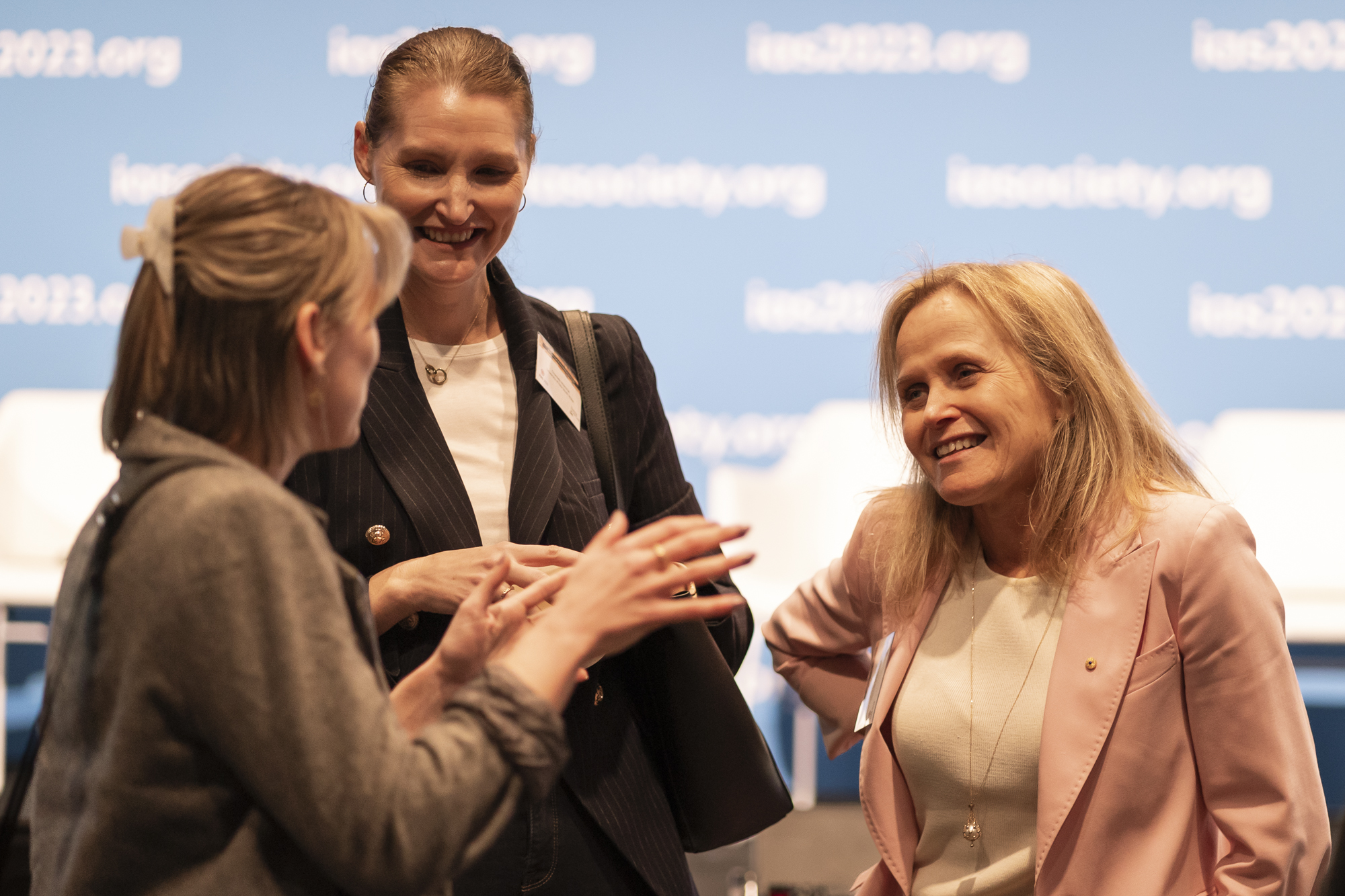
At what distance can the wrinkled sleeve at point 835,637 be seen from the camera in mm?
2055

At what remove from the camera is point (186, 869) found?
0.96m

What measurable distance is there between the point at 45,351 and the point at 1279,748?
14.0ft

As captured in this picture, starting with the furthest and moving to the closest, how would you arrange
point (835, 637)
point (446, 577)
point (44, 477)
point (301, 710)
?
point (44, 477), point (835, 637), point (446, 577), point (301, 710)

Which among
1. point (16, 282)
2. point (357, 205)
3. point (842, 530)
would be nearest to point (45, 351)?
point (16, 282)

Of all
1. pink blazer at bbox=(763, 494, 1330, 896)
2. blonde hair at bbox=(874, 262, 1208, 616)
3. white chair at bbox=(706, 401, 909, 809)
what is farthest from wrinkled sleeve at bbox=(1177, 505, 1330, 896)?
white chair at bbox=(706, 401, 909, 809)

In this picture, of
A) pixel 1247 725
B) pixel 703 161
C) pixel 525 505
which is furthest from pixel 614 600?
pixel 703 161

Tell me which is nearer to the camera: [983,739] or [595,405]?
[983,739]

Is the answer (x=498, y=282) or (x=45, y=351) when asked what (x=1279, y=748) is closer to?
(x=498, y=282)

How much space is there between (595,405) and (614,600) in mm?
815

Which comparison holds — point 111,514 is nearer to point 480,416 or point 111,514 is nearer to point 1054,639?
point 480,416

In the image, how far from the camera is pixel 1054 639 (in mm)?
1720

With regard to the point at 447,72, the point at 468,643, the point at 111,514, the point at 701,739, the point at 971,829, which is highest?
the point at 447,72

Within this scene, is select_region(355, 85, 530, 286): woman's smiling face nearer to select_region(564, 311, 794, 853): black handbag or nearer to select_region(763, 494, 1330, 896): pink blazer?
select_region(564, 311, 794, 853): black handbag

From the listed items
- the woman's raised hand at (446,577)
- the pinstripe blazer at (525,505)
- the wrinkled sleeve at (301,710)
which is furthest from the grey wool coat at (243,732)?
the pinstripe blazer at (525,505)
